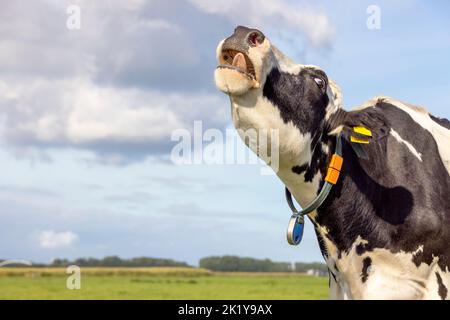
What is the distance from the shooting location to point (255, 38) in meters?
5.29

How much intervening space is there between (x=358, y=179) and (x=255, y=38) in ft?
6.12

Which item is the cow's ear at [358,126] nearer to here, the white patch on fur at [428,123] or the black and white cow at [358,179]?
the black and white cow at [358,179]

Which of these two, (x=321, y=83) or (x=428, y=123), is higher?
(x=321, y=83)

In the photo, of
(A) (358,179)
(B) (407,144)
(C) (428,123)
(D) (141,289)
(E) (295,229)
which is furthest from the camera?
(D) (141,289)

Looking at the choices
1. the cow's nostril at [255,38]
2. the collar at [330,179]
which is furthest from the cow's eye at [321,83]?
the cow's nostril at [255,38]

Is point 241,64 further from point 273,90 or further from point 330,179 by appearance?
point 330,179

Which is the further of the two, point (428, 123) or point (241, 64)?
point (428, 123)

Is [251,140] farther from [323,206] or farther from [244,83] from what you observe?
[323,206]

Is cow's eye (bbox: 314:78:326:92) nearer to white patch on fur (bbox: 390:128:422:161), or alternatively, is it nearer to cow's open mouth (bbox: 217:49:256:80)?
cow's open mouth (bbox: 217:49:256:80)

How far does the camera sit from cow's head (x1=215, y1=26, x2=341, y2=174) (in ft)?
17.2

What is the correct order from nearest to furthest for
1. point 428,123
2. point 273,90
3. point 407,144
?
point 273,90, point 407,144, point 428,123

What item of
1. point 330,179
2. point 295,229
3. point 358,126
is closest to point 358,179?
point 330,179
